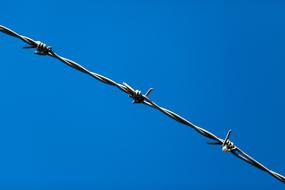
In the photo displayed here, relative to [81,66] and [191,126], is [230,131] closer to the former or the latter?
[191,126]

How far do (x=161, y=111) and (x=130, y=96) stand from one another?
36 cm

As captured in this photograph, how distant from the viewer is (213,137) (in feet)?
33.3

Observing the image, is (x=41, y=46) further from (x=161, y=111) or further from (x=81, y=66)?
(x=161, y=111)

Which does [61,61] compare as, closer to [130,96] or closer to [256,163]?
[130,96]

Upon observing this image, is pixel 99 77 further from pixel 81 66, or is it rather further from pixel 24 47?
pixel 24 47

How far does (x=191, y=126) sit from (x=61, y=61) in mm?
1523

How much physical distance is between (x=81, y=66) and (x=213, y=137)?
1.59 m

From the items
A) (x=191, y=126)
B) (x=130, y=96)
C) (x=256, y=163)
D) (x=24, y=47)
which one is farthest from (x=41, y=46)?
(x=256, y=163)

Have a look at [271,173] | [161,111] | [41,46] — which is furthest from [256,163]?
[41,46]


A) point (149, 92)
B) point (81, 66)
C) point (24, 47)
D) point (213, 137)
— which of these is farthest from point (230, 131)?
point (24, 47)

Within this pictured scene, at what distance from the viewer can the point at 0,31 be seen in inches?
391

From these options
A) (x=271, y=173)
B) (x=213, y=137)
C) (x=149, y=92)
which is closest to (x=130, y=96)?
(x=149, y=92)

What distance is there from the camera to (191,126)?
33.1 ft

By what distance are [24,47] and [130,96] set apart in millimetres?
1214
